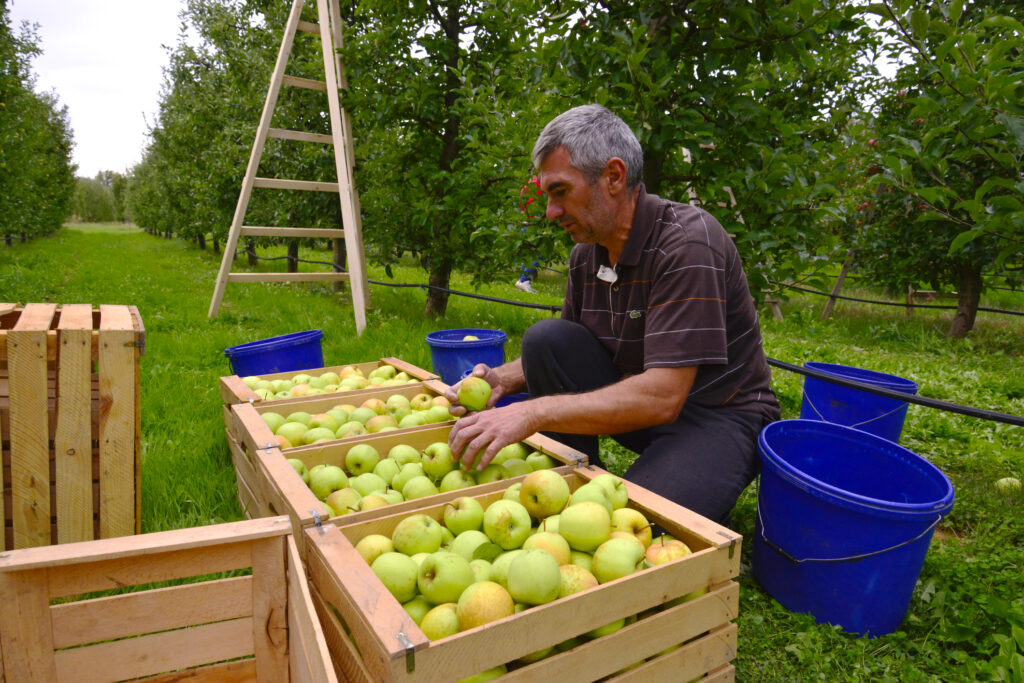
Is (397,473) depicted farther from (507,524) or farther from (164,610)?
(164,610)

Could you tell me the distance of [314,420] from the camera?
2.48 meters

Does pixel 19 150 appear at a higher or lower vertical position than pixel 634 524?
higher

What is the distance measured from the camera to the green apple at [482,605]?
126 cm

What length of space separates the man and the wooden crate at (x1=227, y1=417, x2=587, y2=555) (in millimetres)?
117

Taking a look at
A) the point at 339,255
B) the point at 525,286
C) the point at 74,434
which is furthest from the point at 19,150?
the point at 74,434

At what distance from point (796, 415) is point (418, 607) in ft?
12.2

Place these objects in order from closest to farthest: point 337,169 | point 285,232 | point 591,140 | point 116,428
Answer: point 116,428
point 591,140
point 337,169
point 285,232

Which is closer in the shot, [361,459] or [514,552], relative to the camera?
[514,552]

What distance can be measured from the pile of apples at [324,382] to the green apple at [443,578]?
167 centimetres

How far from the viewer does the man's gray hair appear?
2.23 m

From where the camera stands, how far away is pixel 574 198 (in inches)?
91.1

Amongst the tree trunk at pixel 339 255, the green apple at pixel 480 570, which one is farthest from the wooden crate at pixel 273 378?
the tree trunk at pixel 339 255

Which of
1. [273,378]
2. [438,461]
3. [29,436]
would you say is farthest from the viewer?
[273,378]

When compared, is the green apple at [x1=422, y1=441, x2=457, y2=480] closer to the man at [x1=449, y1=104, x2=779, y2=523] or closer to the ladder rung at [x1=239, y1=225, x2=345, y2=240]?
the man at [x1=449, y1=104, x2=779, y2=523]
